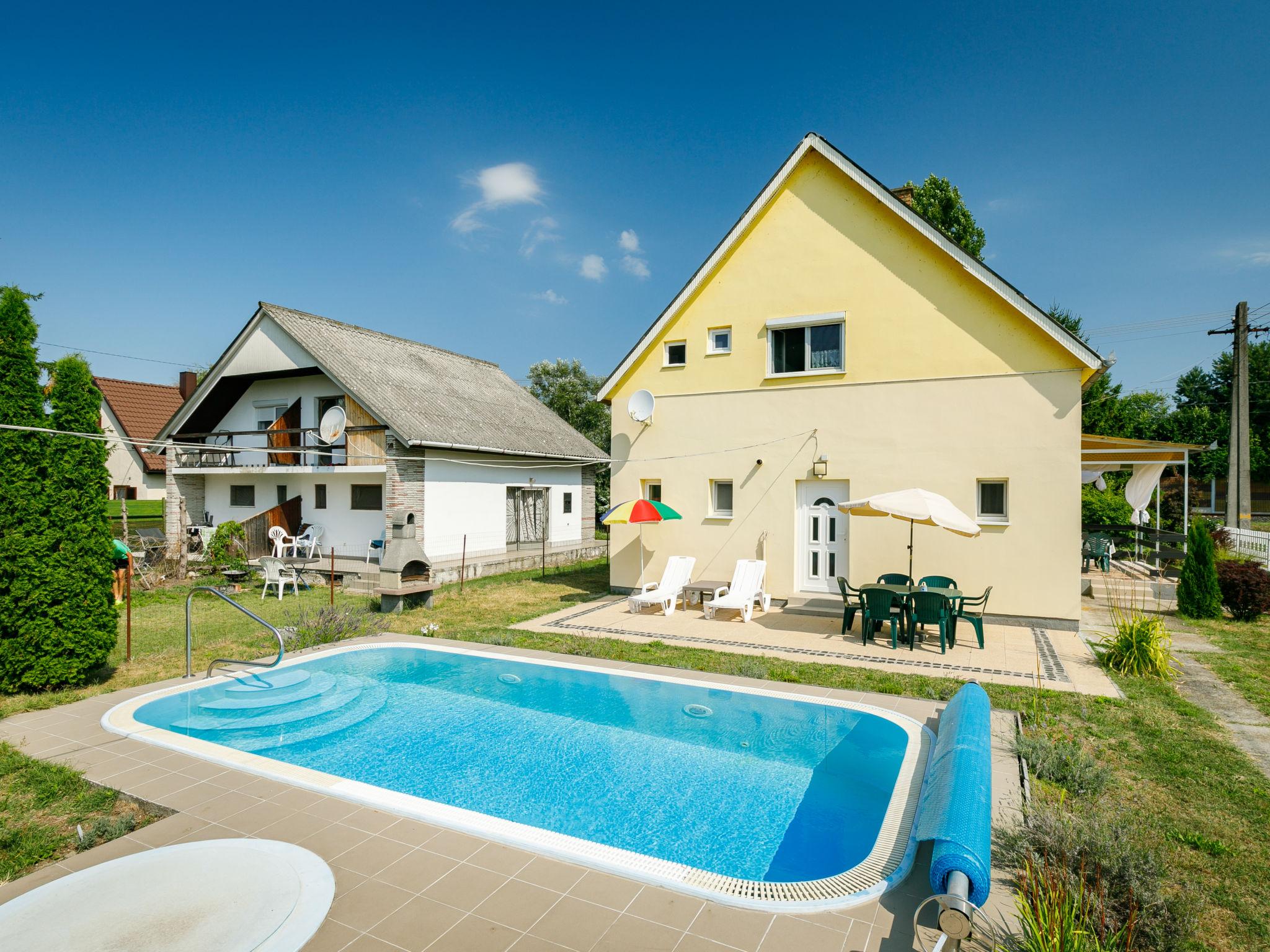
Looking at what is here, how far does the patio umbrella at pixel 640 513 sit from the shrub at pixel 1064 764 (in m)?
8.75

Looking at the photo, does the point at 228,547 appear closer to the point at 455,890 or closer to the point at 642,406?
the point at 642,406

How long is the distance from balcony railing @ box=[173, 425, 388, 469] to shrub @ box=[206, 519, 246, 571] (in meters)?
2.48

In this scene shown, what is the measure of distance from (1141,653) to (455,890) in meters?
10.0

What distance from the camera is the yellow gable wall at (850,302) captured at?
12.8 metres

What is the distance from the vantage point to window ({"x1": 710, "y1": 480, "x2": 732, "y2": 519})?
15.2 m

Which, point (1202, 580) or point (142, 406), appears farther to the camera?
point (142, 406)

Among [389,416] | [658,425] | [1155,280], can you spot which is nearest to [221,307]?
[389,416]

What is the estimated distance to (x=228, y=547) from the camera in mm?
20375

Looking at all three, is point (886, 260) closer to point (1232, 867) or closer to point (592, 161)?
point (592, 161)

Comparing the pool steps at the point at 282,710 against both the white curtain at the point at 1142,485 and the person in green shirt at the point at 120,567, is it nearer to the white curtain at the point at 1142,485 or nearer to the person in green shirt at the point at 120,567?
the person in green shirt at the point at 120,567

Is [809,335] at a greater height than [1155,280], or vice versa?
[1155,280]

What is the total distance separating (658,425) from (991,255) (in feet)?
60.3

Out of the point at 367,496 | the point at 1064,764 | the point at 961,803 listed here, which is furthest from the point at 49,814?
the point at 367,496

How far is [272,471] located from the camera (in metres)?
21.1
